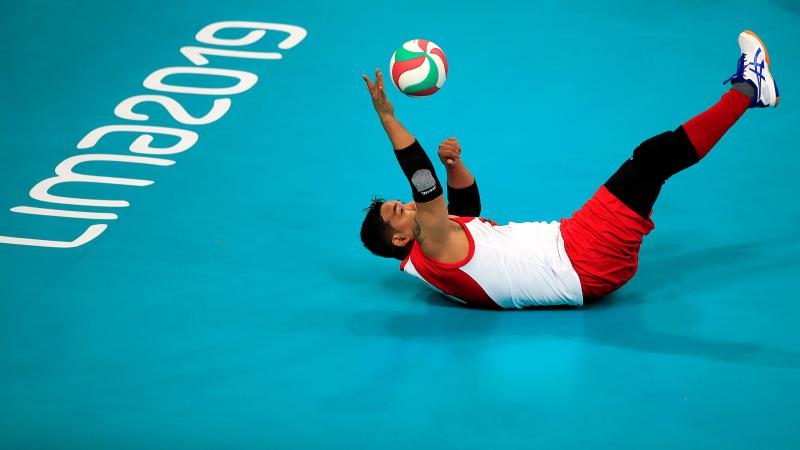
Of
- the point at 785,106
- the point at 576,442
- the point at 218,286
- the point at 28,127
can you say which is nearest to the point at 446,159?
the point at 218,286

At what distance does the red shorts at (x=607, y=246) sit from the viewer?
17.5 ft

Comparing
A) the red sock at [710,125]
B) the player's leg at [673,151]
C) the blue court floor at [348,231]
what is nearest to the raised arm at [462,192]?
the blue court floor at [348,231]

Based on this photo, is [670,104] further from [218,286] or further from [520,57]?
[218,286]

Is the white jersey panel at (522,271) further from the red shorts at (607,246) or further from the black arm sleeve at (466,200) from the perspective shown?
the black arm sleeve at (466,200)

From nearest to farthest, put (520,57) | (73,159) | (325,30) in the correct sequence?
(73,159)
(520,57)
(325,30)

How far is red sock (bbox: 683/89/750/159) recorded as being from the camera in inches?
212

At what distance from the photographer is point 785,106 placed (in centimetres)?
734

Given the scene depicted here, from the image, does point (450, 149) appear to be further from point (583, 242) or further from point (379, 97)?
point (583, 242)

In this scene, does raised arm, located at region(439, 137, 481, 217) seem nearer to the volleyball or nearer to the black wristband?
the volleyball

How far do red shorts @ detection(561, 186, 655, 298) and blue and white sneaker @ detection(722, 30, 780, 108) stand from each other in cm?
88

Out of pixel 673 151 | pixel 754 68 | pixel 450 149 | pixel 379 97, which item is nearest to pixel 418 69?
pixel 379 97

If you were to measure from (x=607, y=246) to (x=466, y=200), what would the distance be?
92 centimetres

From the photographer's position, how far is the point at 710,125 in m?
5.38

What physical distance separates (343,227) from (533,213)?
1.16 meters
